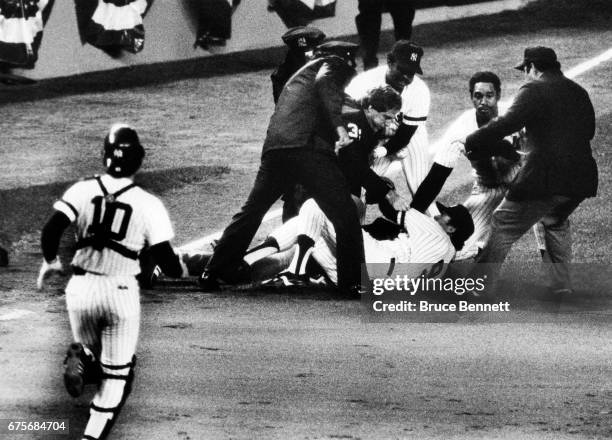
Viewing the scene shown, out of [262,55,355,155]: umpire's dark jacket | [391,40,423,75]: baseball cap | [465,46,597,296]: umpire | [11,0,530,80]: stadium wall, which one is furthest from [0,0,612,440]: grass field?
[391,40,423,75]: baseball cap

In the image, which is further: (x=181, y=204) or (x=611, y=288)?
(x=181, y=204)

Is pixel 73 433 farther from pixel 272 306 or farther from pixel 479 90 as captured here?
pixel 479 90

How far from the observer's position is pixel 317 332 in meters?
8.66

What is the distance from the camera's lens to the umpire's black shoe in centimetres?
946

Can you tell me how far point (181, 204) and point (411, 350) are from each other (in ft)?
13.4

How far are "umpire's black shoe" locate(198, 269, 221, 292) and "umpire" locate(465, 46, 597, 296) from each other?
5.54 ft

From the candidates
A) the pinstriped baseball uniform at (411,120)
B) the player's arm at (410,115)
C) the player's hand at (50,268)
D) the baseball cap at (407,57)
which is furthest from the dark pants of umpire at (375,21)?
the player's hand at (50,268)

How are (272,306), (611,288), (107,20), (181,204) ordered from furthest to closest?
1. (107,20)
2. (181,204)
3. (611,288)
4. (272,306)

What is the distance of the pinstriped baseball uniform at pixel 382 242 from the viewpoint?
948 cm

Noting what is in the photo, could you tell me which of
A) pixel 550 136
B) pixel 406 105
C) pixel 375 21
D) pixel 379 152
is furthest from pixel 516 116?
pixel 375 21

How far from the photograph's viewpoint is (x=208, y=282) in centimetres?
948

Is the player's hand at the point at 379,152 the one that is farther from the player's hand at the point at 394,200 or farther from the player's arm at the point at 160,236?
the player's arm at the point at 160,236

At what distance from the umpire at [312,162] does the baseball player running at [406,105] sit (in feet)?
2.60

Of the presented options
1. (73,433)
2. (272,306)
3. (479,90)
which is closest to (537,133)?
(479,90)
